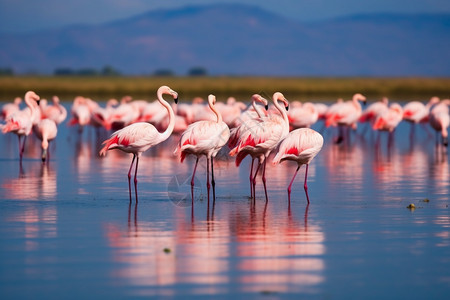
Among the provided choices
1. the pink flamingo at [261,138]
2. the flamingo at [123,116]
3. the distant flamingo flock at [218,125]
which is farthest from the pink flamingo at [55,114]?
the pink flamingo at [261,138]

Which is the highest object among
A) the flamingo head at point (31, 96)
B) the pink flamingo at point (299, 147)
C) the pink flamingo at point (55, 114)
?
the flamingo head at point (31, 96)

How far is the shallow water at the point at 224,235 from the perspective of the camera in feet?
23.2

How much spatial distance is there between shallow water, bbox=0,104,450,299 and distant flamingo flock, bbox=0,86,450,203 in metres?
0.53

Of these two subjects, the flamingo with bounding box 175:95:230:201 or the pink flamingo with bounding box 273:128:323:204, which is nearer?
the pink flamingo with bounding box 273:128:323:204

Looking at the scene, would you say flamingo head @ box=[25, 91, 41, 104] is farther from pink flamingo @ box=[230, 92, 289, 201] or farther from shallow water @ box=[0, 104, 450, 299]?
pink flamingo @ box=[230, 92, 289, 201]

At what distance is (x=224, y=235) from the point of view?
909 cm

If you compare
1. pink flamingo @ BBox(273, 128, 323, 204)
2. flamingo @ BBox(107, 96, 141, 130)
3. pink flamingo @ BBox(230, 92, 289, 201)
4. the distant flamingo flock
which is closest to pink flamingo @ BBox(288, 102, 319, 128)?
the distant flamingo flock

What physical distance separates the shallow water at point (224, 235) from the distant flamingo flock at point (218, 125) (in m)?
0.53

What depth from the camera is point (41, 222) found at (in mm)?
9766

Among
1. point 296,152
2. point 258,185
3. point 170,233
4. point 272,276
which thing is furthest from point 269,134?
point 272,276

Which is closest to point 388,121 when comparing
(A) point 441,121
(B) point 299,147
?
(A) point 441,121

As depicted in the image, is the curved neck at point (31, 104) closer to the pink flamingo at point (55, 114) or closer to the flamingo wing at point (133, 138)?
the pink flamingo at point (55, 114)

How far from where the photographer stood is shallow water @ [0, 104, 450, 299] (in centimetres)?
707

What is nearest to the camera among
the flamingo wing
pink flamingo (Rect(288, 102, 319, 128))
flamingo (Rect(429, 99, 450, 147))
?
the flamingo wing
